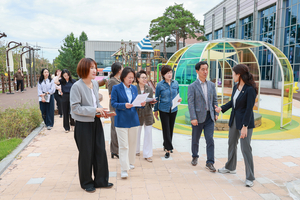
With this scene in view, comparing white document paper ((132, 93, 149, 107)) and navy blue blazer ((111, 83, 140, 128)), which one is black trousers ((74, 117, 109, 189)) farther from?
white document paper ((132, 93, 149, 107))

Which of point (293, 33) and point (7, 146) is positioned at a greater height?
point (293, 33)

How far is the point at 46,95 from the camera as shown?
22.7 ft

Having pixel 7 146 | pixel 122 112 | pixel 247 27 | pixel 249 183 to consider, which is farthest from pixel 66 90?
pixel 247 27

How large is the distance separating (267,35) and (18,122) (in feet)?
80.7

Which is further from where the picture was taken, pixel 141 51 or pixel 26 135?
pixel 141 51

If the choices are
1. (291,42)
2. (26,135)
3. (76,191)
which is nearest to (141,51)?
(26,135)

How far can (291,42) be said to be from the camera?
20.5 meters

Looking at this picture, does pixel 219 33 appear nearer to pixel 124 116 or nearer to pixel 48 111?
pixel 48 111

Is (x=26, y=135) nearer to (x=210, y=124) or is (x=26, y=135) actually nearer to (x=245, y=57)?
(x=210, y=124)

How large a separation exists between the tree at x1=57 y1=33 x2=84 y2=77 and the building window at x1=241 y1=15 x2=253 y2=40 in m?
30.9

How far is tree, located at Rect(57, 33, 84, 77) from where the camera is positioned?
44719 mm

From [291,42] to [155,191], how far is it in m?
22.6

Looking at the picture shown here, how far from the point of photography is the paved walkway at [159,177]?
3.11 meters

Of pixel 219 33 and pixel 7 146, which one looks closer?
pixel 7 146
